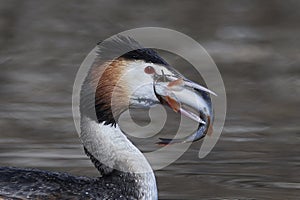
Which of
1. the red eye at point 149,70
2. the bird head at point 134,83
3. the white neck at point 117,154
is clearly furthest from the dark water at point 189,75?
the red eye at point 149,70

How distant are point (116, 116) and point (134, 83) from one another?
28cm

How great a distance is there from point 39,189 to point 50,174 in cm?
25

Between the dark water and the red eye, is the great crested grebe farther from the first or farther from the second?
the dark water

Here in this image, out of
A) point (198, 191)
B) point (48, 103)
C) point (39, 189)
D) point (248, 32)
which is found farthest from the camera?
point (248, 32)

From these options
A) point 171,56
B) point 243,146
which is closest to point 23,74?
point 171,56

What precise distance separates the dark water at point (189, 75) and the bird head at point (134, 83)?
107cm

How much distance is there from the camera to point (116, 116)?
8.20 meters

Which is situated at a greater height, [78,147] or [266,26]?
[266,26]

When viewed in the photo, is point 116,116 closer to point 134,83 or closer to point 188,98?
point 134,83

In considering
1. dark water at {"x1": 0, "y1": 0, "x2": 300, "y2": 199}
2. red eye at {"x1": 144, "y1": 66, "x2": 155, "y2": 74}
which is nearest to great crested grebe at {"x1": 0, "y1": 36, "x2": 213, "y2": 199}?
red eye at {"x1": 144, "y1": 66, "x2": 155, "y2": 74}

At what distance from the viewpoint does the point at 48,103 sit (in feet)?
39.9

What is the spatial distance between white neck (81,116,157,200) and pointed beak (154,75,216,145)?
1.45 feet

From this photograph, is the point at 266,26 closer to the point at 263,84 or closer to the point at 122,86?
the point at 263,84

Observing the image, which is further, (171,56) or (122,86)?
(171,56)
